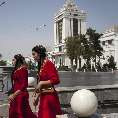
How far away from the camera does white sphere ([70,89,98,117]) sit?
7.49 meters

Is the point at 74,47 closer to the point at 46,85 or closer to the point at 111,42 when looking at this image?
the point at 111,42

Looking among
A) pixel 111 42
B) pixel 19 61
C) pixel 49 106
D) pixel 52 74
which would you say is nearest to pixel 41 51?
pixel 52 74

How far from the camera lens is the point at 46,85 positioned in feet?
22.9

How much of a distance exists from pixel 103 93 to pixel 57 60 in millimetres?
150066

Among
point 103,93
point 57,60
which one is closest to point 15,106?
point 103,93

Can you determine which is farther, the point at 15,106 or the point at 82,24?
the point at 82,24

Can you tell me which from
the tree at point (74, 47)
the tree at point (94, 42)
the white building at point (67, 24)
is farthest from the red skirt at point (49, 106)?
the white building at point (67, 24)

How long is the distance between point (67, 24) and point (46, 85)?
156680 mm

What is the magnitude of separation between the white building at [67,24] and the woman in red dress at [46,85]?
146951mm

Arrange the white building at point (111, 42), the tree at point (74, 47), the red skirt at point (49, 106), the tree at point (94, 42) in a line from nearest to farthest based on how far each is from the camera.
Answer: the red skirt at point (49, 106)
the tree at point (94, 42)
the tree at point (74, 47)
the white building at point (111, 42)

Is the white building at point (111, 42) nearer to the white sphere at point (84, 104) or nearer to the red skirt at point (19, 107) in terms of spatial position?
the red skirt at point (19, 107)

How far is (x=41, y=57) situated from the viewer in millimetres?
7094

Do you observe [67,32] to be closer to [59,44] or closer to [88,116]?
[59,44]

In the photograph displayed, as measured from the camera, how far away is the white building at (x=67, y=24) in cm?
16150
